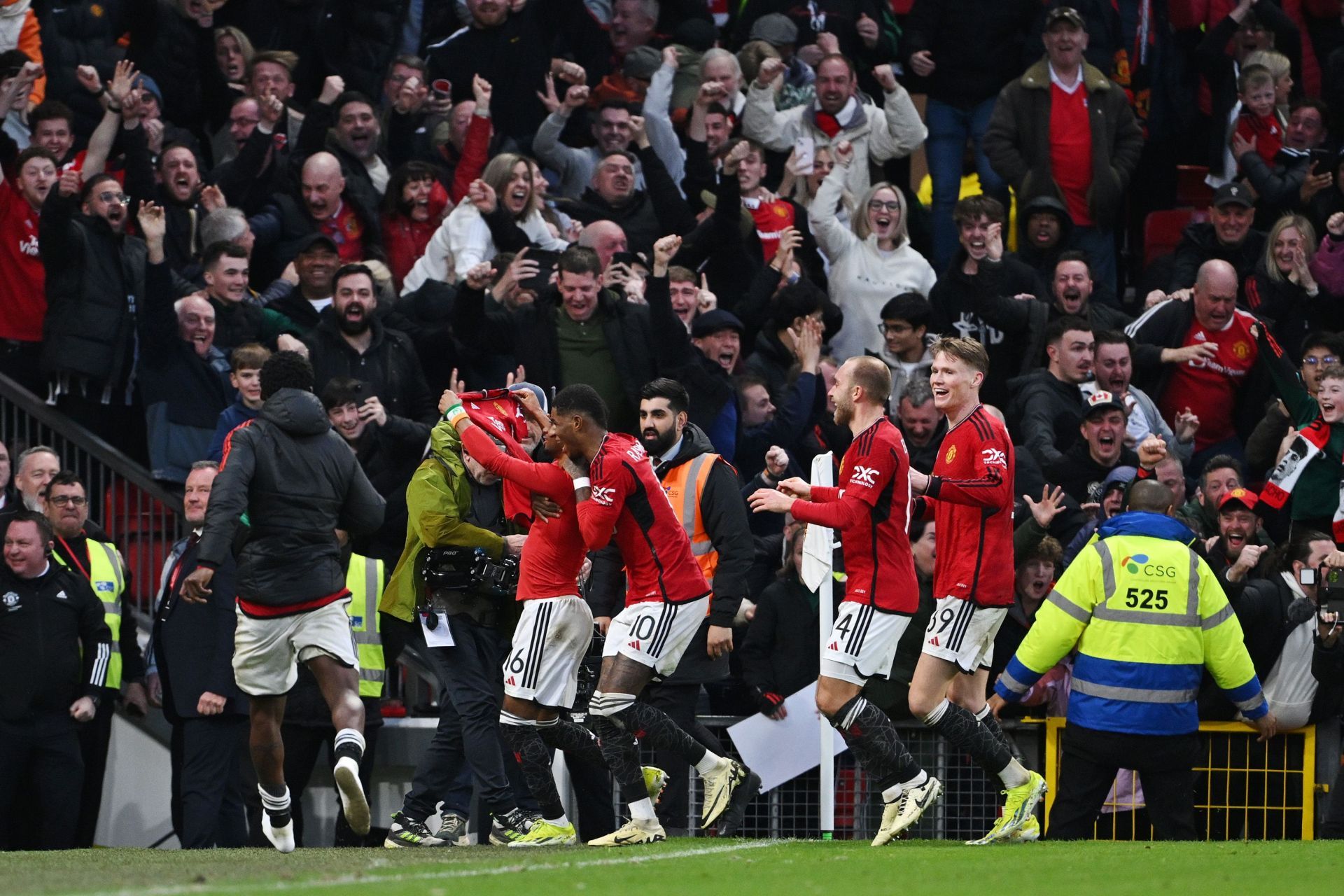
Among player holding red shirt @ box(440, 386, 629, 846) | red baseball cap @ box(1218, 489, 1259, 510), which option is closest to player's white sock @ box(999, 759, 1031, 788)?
player holding red shirt @ box(440, 386, 629, 846)

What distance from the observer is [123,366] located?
13.8 meters

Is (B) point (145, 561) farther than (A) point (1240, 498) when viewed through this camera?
Yes

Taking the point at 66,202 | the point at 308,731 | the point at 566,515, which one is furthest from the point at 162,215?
the point at 566,515

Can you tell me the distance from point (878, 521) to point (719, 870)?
2128mm

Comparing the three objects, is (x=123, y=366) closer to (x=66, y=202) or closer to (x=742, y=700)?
(x=66, y=202)

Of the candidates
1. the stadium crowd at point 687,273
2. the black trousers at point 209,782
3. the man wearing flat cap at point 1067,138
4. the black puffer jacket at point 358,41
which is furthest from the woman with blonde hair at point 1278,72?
the black trousers at point 209,782

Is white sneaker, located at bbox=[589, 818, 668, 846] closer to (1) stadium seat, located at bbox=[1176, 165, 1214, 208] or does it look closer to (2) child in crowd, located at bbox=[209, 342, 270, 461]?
(2) child in crowd, located at bbox=[209, 342, 270, 461]

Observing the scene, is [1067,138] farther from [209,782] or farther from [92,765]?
[92,765]

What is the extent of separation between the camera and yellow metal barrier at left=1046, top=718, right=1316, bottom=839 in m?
11.4

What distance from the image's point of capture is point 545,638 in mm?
10141

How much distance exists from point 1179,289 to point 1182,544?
16.3 feet

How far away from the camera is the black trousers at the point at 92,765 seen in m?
12.5

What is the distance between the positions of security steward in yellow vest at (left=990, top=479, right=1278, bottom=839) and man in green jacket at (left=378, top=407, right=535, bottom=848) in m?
2.69

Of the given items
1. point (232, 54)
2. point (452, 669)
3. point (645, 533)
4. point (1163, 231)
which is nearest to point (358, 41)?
point (232, 54)
